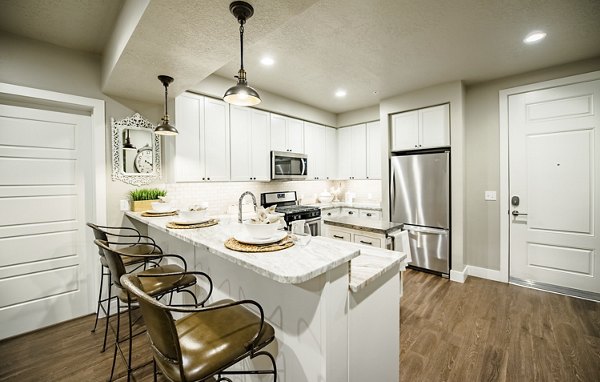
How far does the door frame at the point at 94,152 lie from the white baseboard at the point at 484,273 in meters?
4.76

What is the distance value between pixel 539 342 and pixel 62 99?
494 centimetres

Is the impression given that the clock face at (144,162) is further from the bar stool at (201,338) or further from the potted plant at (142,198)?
the bar stool at (201,338)

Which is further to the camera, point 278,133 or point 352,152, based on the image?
point 352,152

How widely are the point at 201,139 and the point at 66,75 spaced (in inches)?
54.6

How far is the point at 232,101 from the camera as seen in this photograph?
1756mm

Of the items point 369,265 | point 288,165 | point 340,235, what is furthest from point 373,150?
point 369,265

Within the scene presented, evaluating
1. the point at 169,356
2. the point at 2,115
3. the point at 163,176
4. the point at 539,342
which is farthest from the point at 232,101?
the point at 539,342

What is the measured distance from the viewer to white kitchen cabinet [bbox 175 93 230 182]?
10.2 feet

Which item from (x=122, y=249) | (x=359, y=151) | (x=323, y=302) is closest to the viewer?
(x=323, y=302)

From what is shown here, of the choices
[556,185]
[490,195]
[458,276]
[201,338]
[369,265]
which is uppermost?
[556,185]

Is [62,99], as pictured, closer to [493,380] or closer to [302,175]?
[302,175]

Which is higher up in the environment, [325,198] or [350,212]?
[325,198]

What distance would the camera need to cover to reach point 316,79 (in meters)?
3.50

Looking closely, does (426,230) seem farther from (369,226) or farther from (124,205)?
(124,205)
